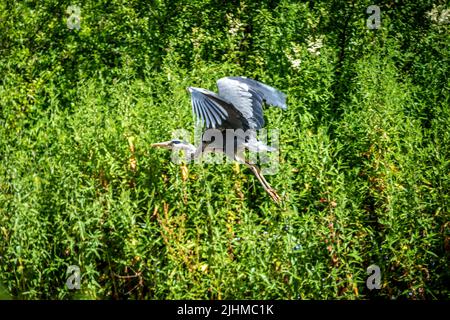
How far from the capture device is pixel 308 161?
549 centimetres

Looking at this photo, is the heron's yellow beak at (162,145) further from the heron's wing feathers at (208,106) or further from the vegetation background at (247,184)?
the heron's wing feathers at (208,106)

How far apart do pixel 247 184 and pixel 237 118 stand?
1.95ft

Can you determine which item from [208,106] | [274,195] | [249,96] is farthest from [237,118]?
[274,195]

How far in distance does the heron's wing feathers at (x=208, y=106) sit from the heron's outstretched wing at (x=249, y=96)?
187 millimetres

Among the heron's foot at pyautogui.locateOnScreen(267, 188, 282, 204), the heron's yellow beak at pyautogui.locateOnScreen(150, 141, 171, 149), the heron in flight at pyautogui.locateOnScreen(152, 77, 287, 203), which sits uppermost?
the heron in flight at pyautogui.locateOnScreen(152, 77, 287, 203)

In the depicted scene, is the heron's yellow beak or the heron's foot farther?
the heron's yellow beak

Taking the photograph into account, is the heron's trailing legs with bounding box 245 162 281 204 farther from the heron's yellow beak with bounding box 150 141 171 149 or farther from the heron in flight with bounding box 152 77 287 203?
the heron's yellow beak with bounding box 150 141 171 149

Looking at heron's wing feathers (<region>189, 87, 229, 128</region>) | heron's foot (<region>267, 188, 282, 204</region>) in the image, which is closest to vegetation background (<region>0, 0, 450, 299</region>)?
heron's foot (<region>267, 188, 282, 204</region>)

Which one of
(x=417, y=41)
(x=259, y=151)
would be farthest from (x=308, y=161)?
(x=417, y=41)

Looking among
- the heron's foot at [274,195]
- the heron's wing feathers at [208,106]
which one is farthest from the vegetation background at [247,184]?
the heron's wing feathers at [208,106]

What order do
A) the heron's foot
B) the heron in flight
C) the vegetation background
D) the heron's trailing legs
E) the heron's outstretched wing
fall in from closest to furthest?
the vegetation background, the heron's foot, the heron's trailing legs, the heron in flight, the heron's outstretched wing

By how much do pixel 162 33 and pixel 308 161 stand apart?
353cm

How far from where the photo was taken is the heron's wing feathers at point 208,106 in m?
5.45

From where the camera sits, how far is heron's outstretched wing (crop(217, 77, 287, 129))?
5867 millimetres
